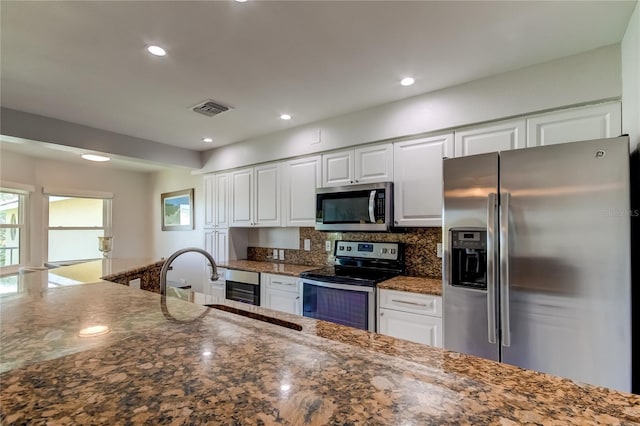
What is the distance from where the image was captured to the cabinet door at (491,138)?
84.7 inches

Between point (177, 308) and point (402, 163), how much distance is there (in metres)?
2.12

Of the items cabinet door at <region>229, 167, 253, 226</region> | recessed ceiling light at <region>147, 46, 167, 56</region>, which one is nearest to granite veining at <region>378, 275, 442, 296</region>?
cabinet door at <region>229, 167, 253, 226</region>

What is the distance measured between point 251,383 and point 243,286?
3099 mm

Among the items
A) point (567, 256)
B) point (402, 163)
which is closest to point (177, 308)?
point (567, 256)

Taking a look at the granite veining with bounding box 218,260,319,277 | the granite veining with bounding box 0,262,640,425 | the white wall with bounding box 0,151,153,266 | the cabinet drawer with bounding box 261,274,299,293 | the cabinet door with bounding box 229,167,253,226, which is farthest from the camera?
→ the white wall with bounding box 0,151,153,266

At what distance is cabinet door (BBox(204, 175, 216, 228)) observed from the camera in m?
4.38

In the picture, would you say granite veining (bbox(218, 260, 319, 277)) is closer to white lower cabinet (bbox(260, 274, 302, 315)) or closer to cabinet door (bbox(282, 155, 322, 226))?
white lower cabinet (bbox(260, 274, 302, 315))

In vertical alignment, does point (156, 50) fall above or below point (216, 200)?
above

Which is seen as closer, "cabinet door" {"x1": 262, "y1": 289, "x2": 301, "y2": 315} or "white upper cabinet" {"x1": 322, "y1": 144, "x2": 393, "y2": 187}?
"white upper cabinet" {"x1": 322, "y1": 144, "x2": 393, "y2": 187}

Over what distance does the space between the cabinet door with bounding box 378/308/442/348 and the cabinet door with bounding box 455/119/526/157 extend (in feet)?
4.25

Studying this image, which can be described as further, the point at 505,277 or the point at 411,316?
the point at 411,316

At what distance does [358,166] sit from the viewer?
2.94 m

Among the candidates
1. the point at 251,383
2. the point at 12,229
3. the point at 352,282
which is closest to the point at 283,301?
the point at 352,282

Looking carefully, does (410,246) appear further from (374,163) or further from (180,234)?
(180,234)
